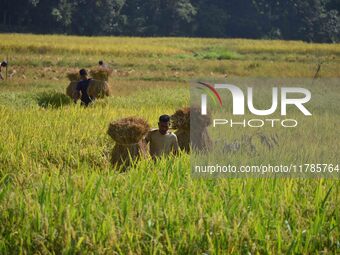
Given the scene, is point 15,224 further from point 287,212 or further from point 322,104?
point 322,104

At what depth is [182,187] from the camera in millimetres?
5543

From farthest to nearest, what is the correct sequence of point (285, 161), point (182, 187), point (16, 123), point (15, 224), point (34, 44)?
point (34, 44) → point (16, 123) → point (285, 161) → point (182, 187) → point (15, 224)

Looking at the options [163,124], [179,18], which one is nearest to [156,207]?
[163,124]

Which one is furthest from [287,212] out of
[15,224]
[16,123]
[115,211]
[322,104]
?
[322,104]

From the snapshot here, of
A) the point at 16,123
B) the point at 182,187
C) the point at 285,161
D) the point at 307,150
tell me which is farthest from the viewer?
the point at 16,123

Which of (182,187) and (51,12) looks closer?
(182,187)

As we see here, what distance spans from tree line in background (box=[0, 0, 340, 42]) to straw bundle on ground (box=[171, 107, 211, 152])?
166ft

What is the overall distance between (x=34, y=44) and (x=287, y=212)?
33.2 m

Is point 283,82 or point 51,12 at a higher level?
point 51,12

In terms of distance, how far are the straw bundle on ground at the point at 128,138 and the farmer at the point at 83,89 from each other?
6.25 m

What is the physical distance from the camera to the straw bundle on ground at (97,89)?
14.5m

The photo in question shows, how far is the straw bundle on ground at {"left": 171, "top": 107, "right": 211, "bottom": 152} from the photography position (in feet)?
26.6

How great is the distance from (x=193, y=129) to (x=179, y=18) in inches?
2433

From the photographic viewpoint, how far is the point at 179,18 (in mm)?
69062
